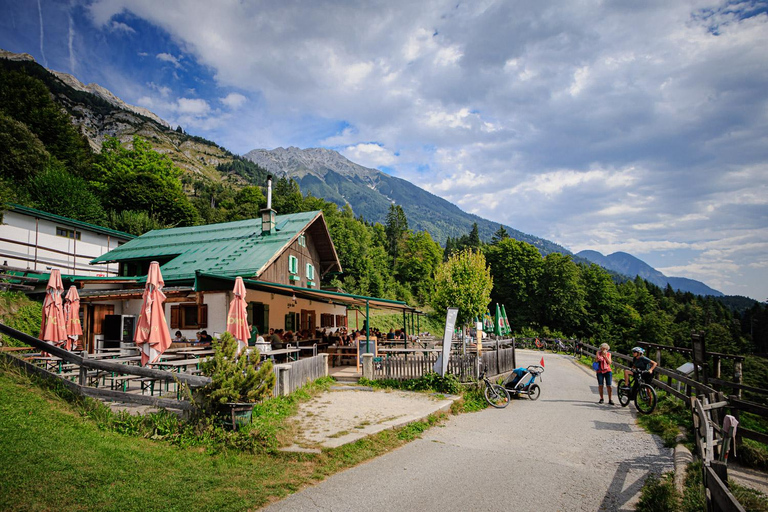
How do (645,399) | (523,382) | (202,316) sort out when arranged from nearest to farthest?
(645,399) < (523,382) < (202,316)

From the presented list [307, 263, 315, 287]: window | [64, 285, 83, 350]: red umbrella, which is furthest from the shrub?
[307, 263, 315, 287]: window

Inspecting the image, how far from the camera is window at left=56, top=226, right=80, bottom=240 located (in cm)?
2651

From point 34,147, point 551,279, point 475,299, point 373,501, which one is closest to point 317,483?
point 373,501

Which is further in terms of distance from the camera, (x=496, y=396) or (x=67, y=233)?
(x=67, y=233)

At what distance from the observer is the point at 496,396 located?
11508 mm

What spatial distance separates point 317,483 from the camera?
5621mm

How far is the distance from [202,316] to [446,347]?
1030cm

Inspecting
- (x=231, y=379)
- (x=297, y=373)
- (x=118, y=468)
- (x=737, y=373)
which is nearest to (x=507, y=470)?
(x=231, y=379)

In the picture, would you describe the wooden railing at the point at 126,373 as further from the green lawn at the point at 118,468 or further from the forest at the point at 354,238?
the forest at the point at 354,238

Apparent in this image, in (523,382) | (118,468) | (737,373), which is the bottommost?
(523,382)

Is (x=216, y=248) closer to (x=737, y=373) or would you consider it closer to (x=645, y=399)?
(x=645, y=399)

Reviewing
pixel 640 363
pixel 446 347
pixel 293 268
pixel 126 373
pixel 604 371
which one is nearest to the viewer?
pixel 126 373

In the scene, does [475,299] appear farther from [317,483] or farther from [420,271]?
[420,271]

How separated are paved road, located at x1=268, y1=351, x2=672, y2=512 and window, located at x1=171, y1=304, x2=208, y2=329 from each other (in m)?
11.4
